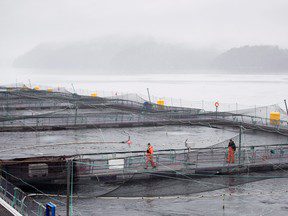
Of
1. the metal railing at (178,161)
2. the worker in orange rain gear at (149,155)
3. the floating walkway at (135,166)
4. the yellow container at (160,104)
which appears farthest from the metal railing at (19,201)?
the yellow container at (160,104)

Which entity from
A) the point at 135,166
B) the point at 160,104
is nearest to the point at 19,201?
the point at 135,166

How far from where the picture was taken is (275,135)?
156 ft

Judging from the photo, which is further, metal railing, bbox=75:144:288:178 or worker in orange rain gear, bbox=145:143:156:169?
worker in orange rain gear, bbox=145:143:156:169

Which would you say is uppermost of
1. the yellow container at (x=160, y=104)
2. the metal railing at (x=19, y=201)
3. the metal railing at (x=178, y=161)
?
the yellow container at (x=160, y=104)

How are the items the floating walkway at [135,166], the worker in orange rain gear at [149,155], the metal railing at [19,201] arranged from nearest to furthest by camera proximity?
the metal railing at [19,201], the floating walkway at [135,166], the worker in orange rain gear at [149,155]

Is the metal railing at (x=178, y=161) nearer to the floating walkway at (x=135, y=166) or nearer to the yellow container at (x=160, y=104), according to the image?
the floating walkway at (x=135, y=166)

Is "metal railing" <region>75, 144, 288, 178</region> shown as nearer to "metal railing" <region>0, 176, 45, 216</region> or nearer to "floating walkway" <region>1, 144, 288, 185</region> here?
"floating walkway" <region>1, 144, 288, 185</region>

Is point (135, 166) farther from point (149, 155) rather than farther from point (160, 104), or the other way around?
point (160, 104)

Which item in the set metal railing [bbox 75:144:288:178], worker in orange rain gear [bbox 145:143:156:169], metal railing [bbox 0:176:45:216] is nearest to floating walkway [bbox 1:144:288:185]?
metal railing [bbox 75:144:288:178]

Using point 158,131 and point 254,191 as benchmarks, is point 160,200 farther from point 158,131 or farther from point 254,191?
point 158,131

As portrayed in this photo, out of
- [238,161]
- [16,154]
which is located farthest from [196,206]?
[16,154]

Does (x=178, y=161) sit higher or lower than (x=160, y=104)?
lower

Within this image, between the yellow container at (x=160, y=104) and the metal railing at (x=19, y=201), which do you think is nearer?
the metal railing at (x=19, y=201)

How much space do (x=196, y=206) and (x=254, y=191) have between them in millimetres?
5068
